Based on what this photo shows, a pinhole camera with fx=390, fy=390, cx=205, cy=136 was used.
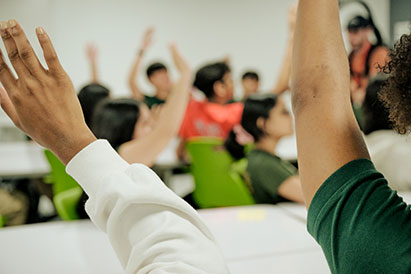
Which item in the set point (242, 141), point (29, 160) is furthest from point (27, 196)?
point (242, 141)

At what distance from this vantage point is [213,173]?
222 cm

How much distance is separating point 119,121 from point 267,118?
800 millimetres

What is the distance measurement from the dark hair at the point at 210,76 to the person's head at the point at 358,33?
121 cm

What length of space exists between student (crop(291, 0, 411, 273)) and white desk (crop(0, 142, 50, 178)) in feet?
7.75

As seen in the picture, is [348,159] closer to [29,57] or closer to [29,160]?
[29,57]

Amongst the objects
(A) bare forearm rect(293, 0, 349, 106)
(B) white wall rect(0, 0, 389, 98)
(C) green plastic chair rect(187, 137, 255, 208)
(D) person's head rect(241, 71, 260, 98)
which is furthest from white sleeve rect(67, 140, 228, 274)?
(D) person's head rect(241, 71, 260, 98)

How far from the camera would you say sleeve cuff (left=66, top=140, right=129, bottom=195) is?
43 cm

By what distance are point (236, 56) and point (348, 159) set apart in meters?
5.14

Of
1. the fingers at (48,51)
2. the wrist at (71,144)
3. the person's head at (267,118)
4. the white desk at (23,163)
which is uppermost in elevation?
the fingers at (48,51)

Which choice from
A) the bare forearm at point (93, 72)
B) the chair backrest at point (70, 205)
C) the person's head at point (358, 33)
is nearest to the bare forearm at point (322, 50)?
the chair backrest at point (70, 205)

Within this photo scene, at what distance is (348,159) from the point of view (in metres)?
0.47

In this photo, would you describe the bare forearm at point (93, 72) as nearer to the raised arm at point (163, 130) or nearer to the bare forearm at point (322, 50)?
the raised arm at point (163, 130)

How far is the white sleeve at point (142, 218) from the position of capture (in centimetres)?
40

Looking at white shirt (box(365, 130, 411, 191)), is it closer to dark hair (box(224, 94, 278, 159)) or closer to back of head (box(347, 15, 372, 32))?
dark hair (box(224, 94, 278, 159))
